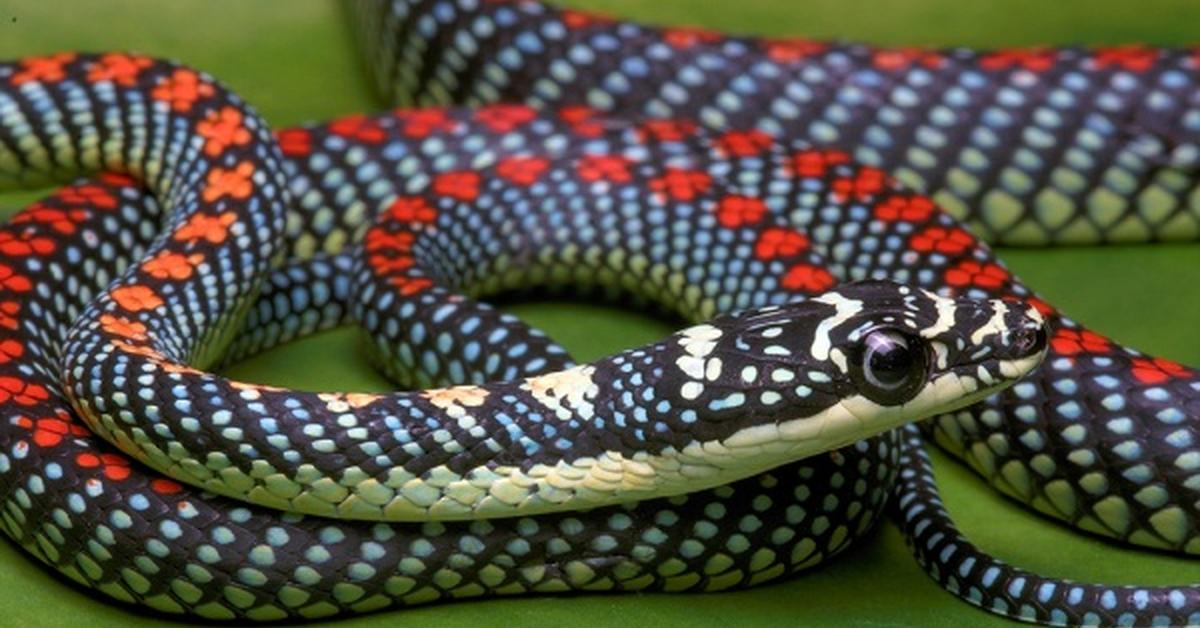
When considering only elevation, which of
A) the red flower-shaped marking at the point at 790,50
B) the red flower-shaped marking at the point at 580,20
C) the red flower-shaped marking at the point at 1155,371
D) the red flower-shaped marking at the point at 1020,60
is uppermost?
the red flower-shaped marking at the point at 580,20

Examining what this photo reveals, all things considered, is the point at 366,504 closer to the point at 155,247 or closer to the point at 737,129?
the point at 155,247

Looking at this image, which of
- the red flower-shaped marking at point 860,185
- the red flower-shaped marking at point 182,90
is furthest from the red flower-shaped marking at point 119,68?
the red flower-shaped marking at point 860,185

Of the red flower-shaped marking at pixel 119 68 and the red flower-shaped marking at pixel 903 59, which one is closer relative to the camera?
the red flower-shaped marking at pixel 119 68

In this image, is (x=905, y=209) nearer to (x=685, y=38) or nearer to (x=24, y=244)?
(x=685, y=38)

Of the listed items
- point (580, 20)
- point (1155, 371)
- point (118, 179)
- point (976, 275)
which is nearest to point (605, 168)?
point (580, 20)

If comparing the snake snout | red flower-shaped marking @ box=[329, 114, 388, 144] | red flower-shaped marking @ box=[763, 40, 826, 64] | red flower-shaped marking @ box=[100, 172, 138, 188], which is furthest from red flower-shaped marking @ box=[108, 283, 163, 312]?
red flower-shaped marking @ box=[763, 40, 826, 64]

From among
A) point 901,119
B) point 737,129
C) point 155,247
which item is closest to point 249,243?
point 155,247

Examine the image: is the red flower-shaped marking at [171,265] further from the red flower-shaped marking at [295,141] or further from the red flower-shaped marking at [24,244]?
the red flower-shaped marking at [295,141]

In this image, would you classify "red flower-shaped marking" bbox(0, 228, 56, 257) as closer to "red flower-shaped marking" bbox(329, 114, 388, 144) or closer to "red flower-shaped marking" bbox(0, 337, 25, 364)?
"red flower-shaped marking" bbox(0, 337, 25, 364)
